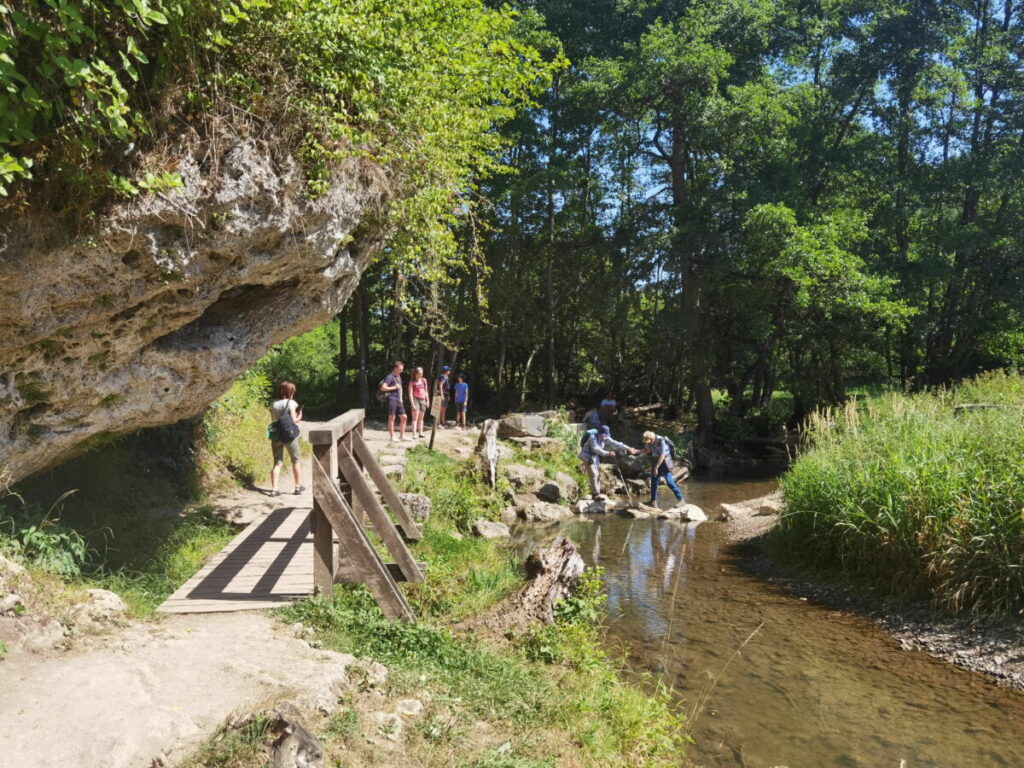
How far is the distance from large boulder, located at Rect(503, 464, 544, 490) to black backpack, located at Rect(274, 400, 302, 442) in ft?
19.2

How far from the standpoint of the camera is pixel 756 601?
906cm

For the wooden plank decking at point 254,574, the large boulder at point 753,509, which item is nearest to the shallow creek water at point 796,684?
the wooden plank decking at point 254,574

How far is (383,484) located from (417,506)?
1460 mm

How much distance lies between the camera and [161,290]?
5.72m

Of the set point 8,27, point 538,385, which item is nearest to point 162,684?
point 8,27

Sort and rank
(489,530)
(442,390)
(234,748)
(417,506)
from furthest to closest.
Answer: (442,390) < (489,530) < (417,506) < (234,748)

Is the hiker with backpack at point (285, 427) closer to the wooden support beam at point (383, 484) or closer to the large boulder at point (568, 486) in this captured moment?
the wooden support beam at point (383, 484)

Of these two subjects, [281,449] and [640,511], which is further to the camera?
[640,511]

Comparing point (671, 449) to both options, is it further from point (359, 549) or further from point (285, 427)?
point (359, 549)

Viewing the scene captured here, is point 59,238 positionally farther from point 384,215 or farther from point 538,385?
point 538,385

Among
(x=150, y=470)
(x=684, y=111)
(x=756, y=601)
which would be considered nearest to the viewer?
(x=756, y=601)

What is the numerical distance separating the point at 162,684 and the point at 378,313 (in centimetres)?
2640

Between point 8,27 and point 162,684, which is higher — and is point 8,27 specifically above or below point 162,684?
above

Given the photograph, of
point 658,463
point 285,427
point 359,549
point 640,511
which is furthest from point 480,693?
point 658,463
